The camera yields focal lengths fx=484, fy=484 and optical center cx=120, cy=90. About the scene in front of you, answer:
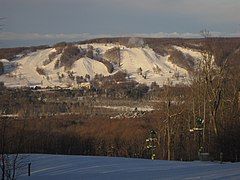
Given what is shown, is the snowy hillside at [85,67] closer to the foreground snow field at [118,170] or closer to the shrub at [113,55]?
the shrub at [113,55]

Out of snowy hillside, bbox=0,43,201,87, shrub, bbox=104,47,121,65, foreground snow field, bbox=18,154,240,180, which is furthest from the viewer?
shrub, bbox=104,47,121,65

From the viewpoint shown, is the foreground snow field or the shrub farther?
the shrub

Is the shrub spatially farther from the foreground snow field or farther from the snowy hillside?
the foreground snow field

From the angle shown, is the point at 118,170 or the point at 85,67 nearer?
the point at 118,170

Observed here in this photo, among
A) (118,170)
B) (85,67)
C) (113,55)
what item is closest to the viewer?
(118,170)

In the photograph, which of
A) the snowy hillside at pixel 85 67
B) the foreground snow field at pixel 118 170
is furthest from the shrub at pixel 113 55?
the foreground snow field at pixel 118 170

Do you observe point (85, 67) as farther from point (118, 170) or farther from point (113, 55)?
point (118, 170)

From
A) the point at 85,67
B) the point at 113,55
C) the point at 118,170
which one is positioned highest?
the point at 113,55

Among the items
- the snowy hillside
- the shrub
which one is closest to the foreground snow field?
the snowy hillside

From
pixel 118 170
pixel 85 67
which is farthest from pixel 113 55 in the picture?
pixel 118 170
